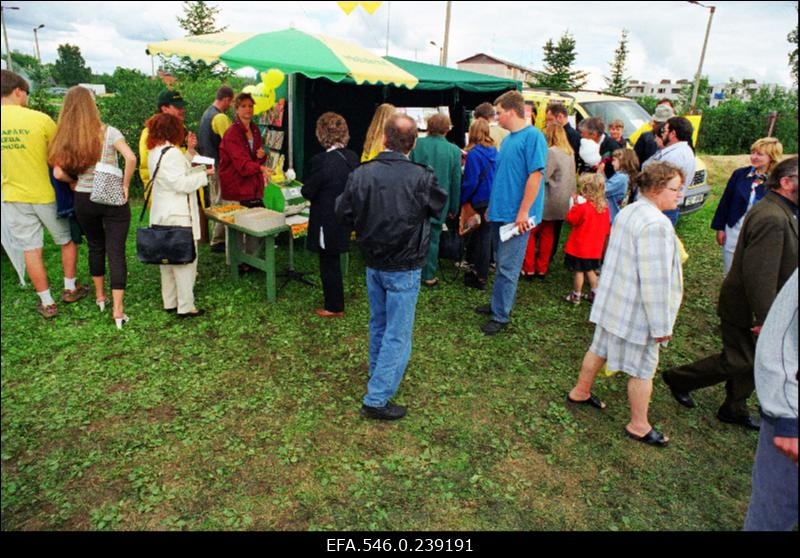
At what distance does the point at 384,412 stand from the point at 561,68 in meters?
48.7

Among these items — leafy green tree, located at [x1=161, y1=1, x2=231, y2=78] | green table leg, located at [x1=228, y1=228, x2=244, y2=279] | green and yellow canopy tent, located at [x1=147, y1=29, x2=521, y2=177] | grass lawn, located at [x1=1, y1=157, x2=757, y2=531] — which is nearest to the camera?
grass lawn, located at [x1=1, y1=157, x2=757, y2=531]

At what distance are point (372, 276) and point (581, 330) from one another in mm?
2487

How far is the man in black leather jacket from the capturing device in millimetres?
3004

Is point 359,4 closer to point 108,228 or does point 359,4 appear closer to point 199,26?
point 108,228

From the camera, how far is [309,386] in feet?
12.1

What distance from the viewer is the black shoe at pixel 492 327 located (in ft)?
15.1

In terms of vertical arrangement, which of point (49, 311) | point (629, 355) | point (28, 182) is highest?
point (28, 182)

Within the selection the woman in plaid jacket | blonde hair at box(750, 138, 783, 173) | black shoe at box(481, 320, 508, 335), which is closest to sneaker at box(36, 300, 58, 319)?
black shoe at box(481, 320, 508, 335)

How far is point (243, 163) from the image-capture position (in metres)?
5.36

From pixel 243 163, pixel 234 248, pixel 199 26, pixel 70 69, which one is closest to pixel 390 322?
pixel 234 248

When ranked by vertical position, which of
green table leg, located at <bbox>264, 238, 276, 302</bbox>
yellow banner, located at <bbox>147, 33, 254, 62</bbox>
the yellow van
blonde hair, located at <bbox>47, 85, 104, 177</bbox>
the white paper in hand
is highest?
yellow banner, located at <bbox>147, 33, 254, 62</bbox>

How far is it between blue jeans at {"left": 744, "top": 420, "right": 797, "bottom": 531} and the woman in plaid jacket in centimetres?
102

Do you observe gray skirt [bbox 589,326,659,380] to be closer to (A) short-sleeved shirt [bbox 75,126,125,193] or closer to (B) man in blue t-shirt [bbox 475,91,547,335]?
(B) man in blue t-shirt [bbox 475,91,547,335]
